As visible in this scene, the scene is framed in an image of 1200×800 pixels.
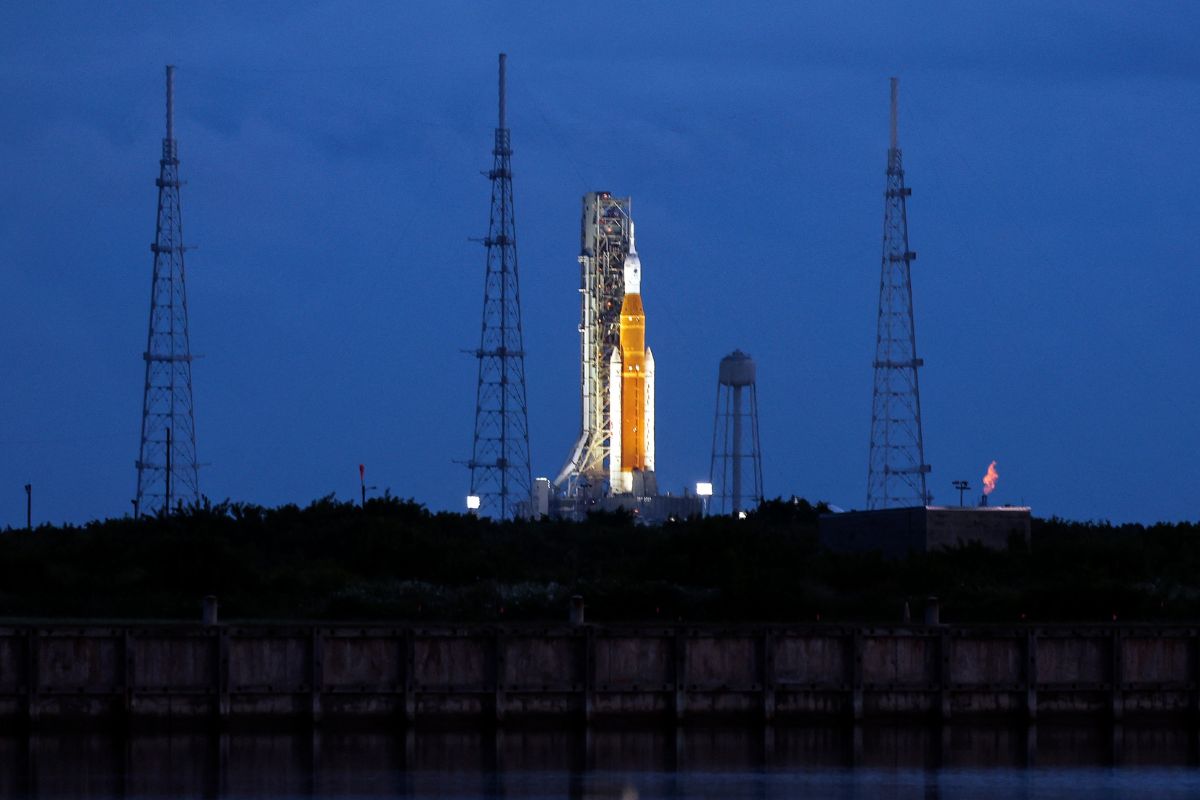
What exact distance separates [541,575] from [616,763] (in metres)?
25.3

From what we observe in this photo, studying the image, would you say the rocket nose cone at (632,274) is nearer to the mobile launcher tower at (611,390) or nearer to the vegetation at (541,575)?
the mobile launcher tower at (611,390)

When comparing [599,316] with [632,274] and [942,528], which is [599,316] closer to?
[632,274]

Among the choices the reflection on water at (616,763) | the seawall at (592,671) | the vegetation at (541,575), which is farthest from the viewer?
the vegetation at (541,575)

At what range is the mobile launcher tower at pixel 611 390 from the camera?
110625 millimetres

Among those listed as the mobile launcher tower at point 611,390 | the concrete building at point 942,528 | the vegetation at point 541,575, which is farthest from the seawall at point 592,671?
the mobile launcher tower at point 611,390

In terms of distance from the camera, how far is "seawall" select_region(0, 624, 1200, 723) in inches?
1580

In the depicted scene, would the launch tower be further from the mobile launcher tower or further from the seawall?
the seawall

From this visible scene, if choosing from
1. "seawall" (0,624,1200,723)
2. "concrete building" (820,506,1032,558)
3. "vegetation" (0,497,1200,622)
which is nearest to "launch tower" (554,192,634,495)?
"vegetation" (0,497,1200,622)

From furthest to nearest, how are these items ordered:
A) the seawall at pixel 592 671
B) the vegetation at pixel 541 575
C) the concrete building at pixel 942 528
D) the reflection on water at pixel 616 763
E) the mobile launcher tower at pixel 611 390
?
the mobile launcher tower at pixel 611 390, the concrete building at pixel 942 528, the vegetation at pixel 541 575, the seawall at pixel 592 671, the reflection on water at pixel 616 763

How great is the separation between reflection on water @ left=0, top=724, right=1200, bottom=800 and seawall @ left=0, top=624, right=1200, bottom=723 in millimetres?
450

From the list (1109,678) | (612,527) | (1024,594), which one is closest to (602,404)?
(612,527)

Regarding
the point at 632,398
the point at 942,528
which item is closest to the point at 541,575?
the point at 942,528

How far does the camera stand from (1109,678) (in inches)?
1756

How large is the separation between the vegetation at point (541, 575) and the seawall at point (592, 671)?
10.3 m
